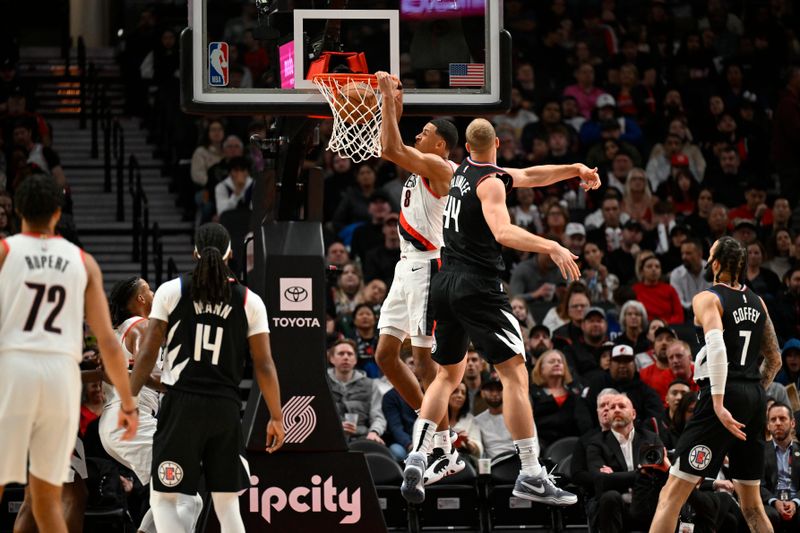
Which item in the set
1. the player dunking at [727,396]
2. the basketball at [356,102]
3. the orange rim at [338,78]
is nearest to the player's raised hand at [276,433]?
the basketball at [356,102]

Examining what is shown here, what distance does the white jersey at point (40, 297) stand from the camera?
7129mm

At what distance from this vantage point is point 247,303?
812 cm

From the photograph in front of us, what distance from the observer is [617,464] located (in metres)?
11.7

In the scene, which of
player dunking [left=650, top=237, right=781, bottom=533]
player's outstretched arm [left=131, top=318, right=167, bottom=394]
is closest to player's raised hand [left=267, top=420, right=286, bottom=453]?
player's outstretched arm [left=131, top=318, right=167, bottom=394]

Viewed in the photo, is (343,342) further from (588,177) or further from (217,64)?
(588,177)

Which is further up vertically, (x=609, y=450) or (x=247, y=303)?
(x=247, y=303)

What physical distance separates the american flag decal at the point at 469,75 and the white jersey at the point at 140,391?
2633 mm

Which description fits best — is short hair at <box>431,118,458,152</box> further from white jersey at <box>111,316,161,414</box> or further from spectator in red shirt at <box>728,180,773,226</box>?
spectator in red shirt at <box>728,180,773,226</box>

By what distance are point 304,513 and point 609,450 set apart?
3265mm

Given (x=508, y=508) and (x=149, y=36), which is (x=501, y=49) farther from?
(x=149, y=36)

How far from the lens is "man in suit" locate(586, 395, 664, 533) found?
11.2m

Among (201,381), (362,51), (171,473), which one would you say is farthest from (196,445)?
(362,51)

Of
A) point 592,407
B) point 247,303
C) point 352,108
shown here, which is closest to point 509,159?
point 592,407

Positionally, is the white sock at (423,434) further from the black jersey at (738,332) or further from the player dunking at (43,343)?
the player dunking at (43,343)
